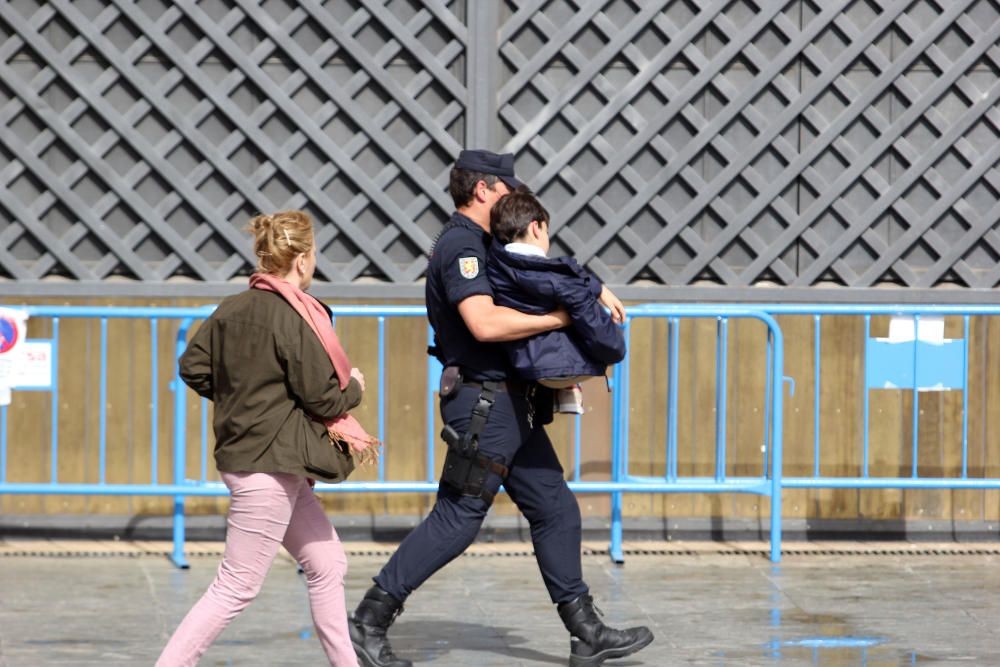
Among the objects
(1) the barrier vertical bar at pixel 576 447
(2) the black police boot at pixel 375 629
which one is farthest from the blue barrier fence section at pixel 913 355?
(2) the black police boot at pixel 375 629

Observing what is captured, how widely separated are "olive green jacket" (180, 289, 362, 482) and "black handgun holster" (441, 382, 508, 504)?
0.73 meters

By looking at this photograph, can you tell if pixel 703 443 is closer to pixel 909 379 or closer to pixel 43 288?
pixel 909 379

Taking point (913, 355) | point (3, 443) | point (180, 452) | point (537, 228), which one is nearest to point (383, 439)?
point (180, 452)

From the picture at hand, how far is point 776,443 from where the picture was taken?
7.67m

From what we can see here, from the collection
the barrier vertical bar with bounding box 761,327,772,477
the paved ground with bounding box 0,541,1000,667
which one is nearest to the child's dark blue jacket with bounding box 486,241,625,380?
the paved ground with bounding box 0,541,1000,667

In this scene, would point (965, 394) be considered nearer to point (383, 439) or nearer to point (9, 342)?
point (383, 439)

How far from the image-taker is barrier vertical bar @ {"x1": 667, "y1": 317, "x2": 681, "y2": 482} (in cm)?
793

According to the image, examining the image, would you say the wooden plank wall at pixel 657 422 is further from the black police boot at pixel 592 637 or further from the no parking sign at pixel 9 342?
the black police boot at pixel 592 637

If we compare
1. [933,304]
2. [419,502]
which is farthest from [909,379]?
[419,502]

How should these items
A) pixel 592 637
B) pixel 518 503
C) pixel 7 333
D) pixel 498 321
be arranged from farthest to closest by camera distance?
pixel 7 333, pixel 518 503, pixel 592 637, pixel 498 321

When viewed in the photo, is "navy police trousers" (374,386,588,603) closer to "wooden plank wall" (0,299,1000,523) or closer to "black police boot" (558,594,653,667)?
"black police boot" (558,594,653,667)

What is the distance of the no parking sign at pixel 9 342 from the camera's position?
7453 mm

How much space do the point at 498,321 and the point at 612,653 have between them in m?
1.18

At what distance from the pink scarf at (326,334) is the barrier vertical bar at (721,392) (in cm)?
313
